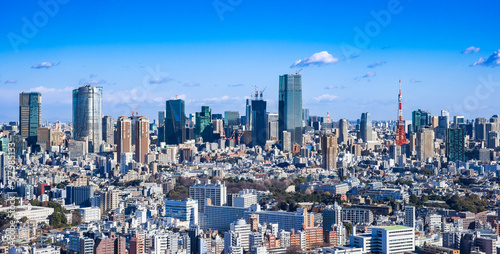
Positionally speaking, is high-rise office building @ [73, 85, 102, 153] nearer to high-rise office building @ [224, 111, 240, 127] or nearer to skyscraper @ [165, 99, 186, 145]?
skyscraper @ [165, 99, 186, 145]

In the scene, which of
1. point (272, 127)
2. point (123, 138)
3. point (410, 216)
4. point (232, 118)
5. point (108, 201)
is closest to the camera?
point (410, 216)

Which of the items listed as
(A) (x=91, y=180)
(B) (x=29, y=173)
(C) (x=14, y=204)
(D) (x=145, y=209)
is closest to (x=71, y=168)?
(B) (x=29, y=173)

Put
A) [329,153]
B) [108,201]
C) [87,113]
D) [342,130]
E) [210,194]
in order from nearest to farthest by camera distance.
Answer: [210,194] → [108,201] → [329,153] → [87,113] → [342,130]

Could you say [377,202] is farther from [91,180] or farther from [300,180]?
[91,180]

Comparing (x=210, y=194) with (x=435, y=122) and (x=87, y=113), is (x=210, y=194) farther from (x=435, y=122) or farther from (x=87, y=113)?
Answer: (x=435, y=122)

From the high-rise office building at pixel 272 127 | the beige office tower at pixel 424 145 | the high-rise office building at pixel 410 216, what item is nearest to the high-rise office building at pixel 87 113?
the high-rise office building at pixel 272 127

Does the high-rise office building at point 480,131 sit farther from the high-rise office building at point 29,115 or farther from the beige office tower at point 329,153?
the high-rise office building at point 29,115

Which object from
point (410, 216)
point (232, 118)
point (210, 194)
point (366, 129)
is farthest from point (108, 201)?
point (232, 118)
